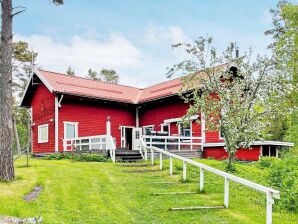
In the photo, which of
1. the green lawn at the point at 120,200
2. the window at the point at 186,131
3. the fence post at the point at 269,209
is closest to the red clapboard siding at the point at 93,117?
the window at the point at 186,131

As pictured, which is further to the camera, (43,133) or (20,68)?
(20,68)

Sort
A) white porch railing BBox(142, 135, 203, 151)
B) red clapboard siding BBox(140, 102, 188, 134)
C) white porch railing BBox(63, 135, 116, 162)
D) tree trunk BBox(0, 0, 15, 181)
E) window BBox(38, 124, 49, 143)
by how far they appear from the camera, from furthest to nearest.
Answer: window BBox(38, 124, 49, 143), red clapboard siding BBox(140, 102, 188, 134), white porch railing BBox(142, 135, 203, 151), white porch railing BBox(63, 135, 116, 162), tree trunk BBox(0, 0, 15, 181)

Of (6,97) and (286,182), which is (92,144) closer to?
(6,97)

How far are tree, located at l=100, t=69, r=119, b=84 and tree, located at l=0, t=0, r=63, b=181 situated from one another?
45.1m

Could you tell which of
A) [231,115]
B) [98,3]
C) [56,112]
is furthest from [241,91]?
[56,112]

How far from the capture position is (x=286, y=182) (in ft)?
32.1

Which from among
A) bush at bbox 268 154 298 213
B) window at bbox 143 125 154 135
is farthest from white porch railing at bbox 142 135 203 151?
bush at bbox 268 154 298 213

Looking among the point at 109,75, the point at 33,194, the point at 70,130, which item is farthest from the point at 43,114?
the point at 109,75

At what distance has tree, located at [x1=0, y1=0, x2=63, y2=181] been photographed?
10445 millimetres

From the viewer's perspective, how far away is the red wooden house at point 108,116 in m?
20.1

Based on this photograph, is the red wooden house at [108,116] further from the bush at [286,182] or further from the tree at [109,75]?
the tree at [109,75]

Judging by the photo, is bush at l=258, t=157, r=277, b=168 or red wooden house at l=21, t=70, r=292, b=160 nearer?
A: bush at l=258, t=157, r=277, b=168

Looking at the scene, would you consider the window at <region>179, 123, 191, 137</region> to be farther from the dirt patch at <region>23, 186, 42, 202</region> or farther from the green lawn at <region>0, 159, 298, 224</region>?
the dirt patch at <region>23, 186, 42, 202</region>

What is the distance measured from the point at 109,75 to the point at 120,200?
48.8 m
